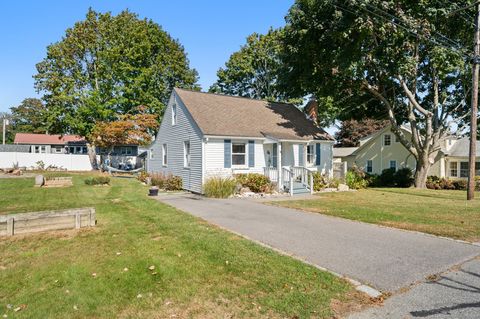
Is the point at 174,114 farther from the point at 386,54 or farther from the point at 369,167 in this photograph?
the point at 369,167

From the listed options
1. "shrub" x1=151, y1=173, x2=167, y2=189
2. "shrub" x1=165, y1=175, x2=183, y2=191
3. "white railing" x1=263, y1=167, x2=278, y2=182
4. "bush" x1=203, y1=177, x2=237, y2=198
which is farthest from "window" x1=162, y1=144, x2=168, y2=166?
"white railing" x1=263, y1=167, x2=278, y2=182

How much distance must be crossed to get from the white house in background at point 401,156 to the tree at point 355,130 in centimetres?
1443

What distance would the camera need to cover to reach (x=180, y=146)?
18.7m

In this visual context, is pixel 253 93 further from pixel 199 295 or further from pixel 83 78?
pixel 199 295

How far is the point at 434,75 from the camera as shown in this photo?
65.8 ft

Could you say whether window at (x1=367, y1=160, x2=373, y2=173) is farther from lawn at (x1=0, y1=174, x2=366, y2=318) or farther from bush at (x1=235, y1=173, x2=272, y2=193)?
lawn at (x1=0, y1=174, x2=366, y2=318)

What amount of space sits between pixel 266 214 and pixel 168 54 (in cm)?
3242

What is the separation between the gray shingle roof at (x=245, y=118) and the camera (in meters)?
17.2

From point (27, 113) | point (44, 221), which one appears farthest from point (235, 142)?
point (27, 113)

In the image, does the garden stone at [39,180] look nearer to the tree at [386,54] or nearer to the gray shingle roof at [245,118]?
the gray shingle roof at [245,118]

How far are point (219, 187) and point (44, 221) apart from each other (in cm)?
839

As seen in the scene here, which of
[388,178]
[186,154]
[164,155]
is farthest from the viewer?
[388,178]

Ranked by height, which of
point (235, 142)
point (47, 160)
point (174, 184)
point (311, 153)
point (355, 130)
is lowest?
point (174, 184)

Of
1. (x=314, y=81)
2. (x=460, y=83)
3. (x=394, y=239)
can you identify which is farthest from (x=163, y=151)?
(x=460, y=83)
